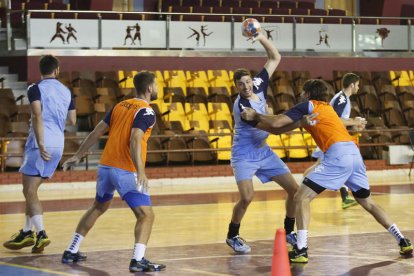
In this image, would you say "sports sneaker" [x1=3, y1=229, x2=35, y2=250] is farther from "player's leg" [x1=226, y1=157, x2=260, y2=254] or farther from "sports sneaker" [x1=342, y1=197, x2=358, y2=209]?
"sports sneaker" [x1=342, y1=197, x2=358, y2=209]

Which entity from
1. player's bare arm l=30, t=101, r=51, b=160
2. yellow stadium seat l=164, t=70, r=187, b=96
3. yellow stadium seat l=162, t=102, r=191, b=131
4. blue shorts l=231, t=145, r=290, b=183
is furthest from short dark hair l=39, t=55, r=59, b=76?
yellow stadium seat l=164, t=70, r=187, b=96

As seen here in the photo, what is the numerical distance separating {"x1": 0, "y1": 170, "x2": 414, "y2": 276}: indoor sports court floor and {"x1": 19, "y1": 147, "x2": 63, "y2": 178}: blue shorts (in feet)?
2.84

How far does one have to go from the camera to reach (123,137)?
30.9ft

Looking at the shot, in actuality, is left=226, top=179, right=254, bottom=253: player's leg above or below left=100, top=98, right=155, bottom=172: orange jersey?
below

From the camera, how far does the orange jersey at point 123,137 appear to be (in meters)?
9.37

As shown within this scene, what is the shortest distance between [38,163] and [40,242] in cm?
84

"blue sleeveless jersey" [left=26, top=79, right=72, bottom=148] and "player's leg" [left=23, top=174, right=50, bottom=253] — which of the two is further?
"blue sleeveless jersey" [left=26, top=79, right=72, bottom=148]

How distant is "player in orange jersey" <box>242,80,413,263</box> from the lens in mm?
9734

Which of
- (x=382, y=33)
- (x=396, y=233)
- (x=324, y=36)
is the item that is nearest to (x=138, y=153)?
(x=396, y=233)

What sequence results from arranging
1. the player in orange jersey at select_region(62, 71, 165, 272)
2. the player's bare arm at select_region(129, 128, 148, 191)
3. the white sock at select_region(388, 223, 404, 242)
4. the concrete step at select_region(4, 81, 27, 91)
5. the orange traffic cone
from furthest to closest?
1. the concrete step at select_region(4, 81, 27, 91)
2. the white sock at select_region(388, 223, 404, 242)
3. the player in orange jersey at select_region(62, 71, 165, 272)
4. the player's bare arm at select_region(129, 128, 148, 191)
5. the orange traffic cone

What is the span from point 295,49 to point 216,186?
712cm

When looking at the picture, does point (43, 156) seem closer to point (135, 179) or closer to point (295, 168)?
point (135, 179)

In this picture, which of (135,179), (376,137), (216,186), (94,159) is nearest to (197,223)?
(135,179)

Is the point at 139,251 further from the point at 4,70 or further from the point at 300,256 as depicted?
the point at 4,70
